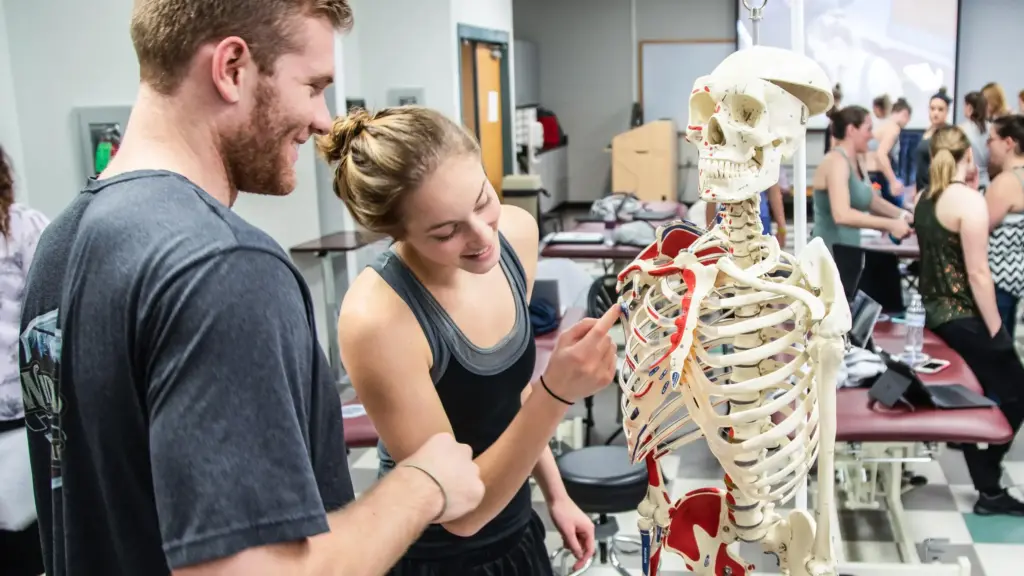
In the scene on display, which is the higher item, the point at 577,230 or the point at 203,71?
the point at 203,71

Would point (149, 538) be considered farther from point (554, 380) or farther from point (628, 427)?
point (628, 427)

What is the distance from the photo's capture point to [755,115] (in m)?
1.40

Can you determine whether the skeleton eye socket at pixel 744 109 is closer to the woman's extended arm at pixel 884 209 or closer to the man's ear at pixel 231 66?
the man's ear at pixel 231 66

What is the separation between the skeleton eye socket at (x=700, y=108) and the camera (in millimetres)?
1475

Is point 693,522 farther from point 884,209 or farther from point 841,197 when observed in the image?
point 884,209

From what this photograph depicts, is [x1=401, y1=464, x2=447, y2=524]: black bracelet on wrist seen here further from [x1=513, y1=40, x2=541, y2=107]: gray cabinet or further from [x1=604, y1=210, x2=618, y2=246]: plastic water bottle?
[x1=513, y1=40, x2=541, y2=107]: gray cabinet

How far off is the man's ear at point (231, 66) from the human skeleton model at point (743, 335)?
0.74 meters

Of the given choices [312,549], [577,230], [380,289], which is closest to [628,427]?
[380,289]

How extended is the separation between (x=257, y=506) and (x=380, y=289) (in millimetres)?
567

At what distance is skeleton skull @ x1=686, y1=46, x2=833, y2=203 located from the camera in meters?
1.36

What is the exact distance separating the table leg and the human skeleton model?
11.2 ft

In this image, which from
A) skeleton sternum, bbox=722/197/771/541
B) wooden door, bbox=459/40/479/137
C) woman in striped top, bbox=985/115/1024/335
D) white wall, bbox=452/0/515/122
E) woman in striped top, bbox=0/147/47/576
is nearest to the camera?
skeleton sternum, bbox=722/197/771/541

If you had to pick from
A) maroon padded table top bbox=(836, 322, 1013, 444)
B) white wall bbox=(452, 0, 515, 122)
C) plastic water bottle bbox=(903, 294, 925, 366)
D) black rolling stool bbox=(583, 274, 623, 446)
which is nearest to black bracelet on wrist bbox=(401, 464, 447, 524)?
maroon padded table top bbox=(836, 322, 1013, 444)

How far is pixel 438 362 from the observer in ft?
4.18
